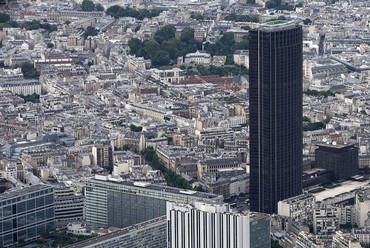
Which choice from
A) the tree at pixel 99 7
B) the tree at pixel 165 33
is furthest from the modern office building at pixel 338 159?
the tree at pixel 99 7

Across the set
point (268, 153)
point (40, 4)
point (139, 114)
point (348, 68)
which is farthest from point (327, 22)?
point (268, 153)

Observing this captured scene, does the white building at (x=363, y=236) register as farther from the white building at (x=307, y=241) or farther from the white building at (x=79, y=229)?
the white building at (x=79, y=229)

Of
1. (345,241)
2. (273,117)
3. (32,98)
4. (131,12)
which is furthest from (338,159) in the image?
(131,12)

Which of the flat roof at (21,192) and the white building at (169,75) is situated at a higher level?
the flat roof at (21,192)

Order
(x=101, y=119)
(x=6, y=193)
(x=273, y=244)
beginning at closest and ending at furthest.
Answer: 1. (x=273, y=244)
2. (x=6, y=193)
3. (x=101, y=119)

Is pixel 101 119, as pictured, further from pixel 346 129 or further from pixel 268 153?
pixel 268 153

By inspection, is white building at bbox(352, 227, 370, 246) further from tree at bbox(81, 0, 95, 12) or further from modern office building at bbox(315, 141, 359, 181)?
tree at bbox(81, 0, 95, 12)

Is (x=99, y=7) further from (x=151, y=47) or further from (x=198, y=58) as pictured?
(x=198, y=58)
